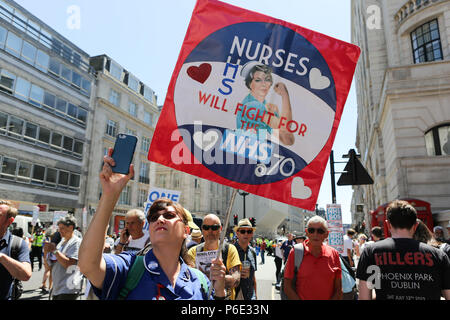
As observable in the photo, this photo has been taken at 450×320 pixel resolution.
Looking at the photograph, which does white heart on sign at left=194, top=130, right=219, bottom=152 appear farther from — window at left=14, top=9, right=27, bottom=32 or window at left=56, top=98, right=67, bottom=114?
window at left=56, top=98, right=67, bottom=114

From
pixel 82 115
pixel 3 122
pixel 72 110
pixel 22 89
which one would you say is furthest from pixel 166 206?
pixel 82 115

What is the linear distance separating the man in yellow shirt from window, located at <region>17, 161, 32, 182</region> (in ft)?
89.8

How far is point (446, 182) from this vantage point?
14594mm

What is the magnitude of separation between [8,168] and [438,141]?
28734 mm

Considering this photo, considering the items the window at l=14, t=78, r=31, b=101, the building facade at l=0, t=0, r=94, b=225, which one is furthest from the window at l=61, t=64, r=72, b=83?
the window at l=14, t=78, r=31, b=101

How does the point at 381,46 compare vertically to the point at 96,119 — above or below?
above

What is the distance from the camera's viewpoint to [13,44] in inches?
1018

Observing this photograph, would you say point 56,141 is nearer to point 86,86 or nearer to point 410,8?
point 86,86

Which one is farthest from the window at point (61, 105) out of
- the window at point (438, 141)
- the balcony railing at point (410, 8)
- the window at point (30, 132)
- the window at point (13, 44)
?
the window at point (438, 141)

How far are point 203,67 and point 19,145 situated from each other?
2851cm

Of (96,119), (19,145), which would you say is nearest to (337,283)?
(19,145)

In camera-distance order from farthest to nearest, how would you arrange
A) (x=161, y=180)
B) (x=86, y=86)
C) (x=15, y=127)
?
(x=161, y=180) → (x=86, y=86) → (x=15, y=127)

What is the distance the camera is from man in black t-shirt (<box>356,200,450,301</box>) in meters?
2.74
